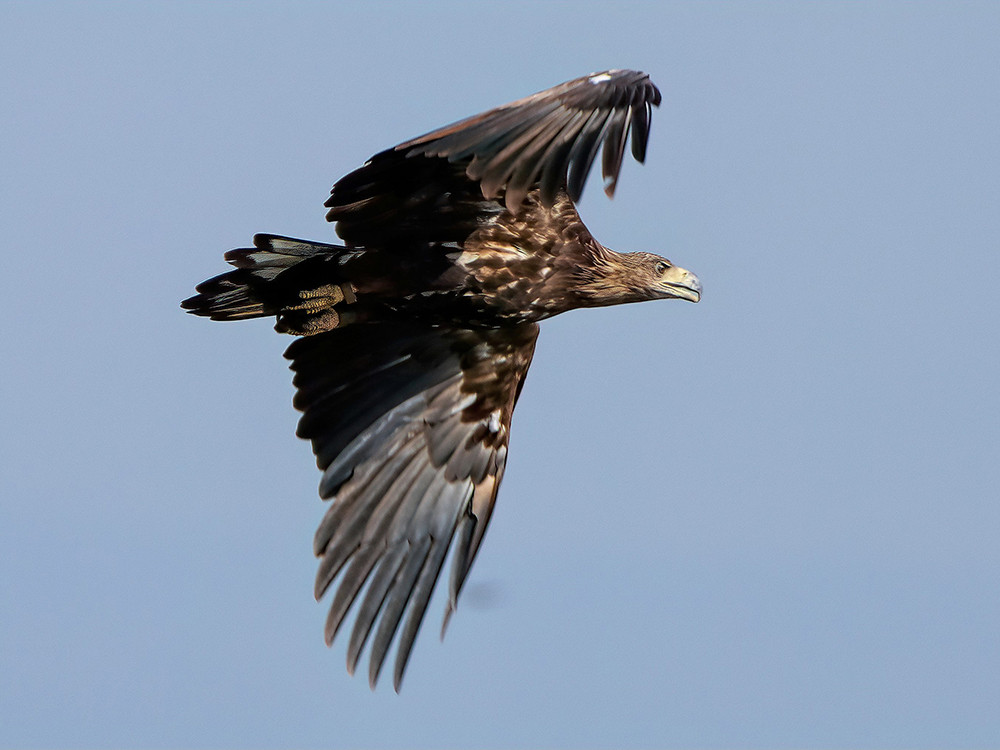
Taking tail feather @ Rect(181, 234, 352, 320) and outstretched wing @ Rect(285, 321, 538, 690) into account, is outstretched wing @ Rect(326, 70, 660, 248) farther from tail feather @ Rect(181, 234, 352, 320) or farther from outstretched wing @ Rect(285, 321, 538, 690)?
outstretched wing @ Rect(285, 321, 538, 690)

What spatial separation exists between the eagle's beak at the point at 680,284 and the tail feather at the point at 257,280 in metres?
2.11

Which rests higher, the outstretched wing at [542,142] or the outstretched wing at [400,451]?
the outstretched wing at [542,142]

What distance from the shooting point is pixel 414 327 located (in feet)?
35.7

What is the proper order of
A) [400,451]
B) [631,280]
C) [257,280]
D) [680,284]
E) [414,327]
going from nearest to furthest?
[257,280]
[631,280]
[680,284]
[414,327]
[400,451]

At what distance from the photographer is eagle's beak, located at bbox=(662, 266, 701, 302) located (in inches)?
418

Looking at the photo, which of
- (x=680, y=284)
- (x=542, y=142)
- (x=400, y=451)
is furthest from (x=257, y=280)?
(x=680, y=284)

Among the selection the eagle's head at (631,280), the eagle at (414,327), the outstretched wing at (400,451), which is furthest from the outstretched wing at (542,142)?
the outstretched wing at (400,451)

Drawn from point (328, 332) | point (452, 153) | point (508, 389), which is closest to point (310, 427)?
point (328, 332)

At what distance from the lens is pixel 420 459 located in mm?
11141

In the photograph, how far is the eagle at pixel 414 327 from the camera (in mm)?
9773

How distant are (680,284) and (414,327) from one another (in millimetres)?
1778

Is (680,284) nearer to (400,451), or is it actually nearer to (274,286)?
(400,451)

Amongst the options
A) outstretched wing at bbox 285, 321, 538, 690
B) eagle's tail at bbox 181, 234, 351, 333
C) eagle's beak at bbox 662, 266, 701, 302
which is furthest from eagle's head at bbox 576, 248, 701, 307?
eagle's tail at bbox 181, 234, 351, 333

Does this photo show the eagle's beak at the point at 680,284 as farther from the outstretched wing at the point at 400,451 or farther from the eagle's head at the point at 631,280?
the outstretched wing at the point at 400,451
